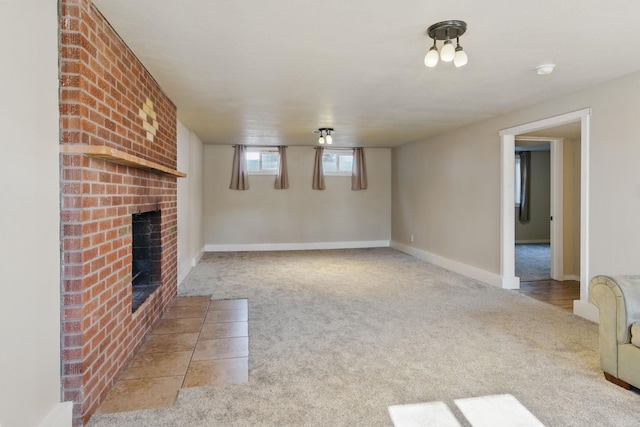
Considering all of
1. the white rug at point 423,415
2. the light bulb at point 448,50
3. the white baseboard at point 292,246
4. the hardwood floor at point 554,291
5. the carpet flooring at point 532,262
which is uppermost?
the light bulb at point 448,50

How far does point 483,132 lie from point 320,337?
3.70 metres

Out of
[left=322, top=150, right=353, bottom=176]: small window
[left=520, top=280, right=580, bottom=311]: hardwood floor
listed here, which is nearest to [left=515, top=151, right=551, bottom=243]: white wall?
[left=520, top=280, right=580, bottom=311]: hardwood floor

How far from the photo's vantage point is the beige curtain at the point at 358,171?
7.93 m

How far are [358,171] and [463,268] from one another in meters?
3.38

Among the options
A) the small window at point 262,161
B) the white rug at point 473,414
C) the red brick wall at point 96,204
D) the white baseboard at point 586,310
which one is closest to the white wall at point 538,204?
the white baseboard at point 586,310

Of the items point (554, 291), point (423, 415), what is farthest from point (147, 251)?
point (554, 291)

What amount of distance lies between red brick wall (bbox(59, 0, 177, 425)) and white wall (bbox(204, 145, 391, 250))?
15.7ft

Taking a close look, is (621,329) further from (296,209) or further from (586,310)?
(296,209)

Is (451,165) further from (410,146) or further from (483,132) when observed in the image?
(410,146)

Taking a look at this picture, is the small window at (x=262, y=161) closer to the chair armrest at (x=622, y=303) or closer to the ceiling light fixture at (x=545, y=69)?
the ceiling light fixture at (x=545, y=69)

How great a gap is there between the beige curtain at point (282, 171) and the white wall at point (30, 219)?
589cm

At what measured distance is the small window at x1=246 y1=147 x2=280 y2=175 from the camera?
7726mm

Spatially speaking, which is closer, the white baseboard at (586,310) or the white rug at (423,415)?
the white rug at (423,415)

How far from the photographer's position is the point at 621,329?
2.17 metres
